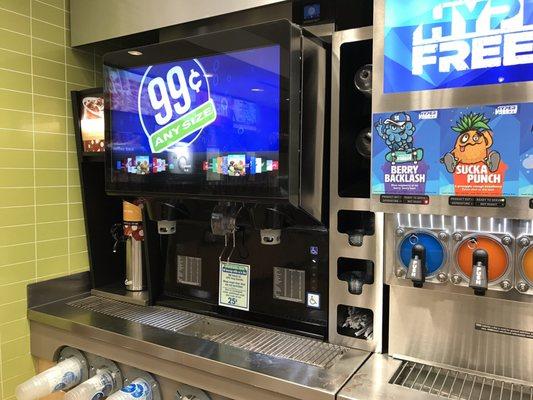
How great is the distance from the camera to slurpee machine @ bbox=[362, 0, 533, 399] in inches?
43.5

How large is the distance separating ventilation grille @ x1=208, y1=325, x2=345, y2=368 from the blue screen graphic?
1.90 feet

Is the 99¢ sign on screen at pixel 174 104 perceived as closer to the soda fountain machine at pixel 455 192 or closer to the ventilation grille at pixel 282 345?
the soda fountain machine at pixel 455 192

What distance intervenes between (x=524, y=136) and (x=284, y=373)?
2.90 feet

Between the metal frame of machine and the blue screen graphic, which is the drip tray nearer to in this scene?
the metal frame of machine

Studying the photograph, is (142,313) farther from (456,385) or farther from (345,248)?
(456,385)

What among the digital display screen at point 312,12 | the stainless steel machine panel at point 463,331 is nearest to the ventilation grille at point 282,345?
the stainless steel machine panel at point 463,331

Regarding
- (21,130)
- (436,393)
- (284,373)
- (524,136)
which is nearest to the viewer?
(524,136)

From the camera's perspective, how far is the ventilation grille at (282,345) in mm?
1437

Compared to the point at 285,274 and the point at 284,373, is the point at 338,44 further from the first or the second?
the point at 284,373

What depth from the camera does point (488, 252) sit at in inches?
48.6

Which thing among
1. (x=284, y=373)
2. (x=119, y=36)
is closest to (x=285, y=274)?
(x=284, y=373)

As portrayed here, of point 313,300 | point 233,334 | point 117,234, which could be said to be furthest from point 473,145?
point 117,234

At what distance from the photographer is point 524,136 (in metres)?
1.09

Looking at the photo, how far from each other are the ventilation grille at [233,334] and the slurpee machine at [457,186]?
258 mm
